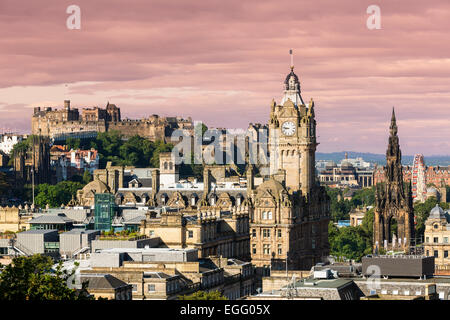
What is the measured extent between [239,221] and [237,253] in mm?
4455

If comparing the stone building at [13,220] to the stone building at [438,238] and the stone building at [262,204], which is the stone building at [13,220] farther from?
the stone building at [438,238]

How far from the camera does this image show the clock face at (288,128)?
17338 cm

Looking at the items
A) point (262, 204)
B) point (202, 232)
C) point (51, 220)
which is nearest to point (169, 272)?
point (202, 232)

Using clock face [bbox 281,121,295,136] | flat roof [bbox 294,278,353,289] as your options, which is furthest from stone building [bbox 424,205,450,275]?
flat roof [bbox 294,278,353,289]

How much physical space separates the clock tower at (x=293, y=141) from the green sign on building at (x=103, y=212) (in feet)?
88.3

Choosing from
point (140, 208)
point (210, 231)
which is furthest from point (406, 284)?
point (140, 208)

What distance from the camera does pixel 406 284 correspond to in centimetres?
10031

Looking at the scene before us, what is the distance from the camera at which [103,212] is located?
154m

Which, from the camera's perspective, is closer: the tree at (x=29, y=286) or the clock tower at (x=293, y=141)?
the tree at (x=29, y=286)

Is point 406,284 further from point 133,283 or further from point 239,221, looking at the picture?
point 239,221

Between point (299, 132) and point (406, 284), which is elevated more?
point (299, 132)

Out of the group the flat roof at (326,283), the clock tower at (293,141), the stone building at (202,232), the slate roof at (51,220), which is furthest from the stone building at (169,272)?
the clock tower at (293,141)

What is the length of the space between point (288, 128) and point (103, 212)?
1274 inches

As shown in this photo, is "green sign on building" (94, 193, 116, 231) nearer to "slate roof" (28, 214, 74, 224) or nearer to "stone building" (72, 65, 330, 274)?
"slate roof" (28, 214, 74, 224)
